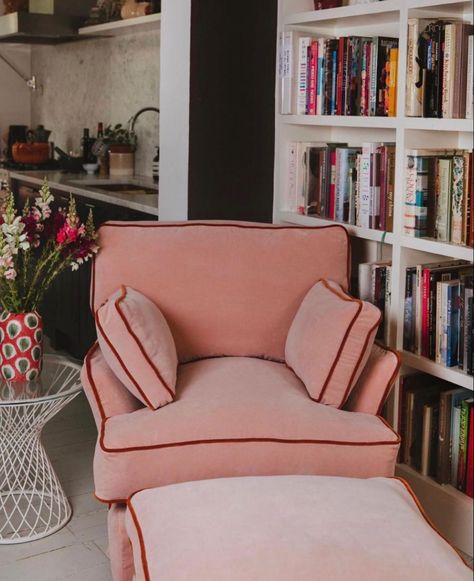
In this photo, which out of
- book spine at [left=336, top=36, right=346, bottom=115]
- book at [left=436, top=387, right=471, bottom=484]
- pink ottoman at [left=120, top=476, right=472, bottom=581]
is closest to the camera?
pink ottoman at [left=120, top=476, right=472, bottom=581]

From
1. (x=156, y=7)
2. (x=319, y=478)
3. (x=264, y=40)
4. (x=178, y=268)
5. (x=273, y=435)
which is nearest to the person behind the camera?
(x=319, y=478)

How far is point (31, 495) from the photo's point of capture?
2.85 meters

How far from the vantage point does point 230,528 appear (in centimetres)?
177

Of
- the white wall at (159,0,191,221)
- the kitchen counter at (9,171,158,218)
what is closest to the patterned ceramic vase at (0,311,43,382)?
the white wall at (159,0,191,221)

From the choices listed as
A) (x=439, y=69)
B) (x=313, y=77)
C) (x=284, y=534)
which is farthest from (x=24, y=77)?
(x=284, y=534)

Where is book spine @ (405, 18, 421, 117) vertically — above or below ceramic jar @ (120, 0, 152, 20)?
below

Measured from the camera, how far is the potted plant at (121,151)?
4.96 meters

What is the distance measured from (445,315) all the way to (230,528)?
121cm

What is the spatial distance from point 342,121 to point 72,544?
5.22 ft

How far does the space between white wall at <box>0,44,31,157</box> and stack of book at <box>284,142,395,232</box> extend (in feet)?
9.76

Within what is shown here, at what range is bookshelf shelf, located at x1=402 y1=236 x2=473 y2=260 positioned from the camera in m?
2.60

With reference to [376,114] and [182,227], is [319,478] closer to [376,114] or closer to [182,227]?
[182,227]

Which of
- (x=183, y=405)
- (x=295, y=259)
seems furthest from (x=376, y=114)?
(x=183, y=405)

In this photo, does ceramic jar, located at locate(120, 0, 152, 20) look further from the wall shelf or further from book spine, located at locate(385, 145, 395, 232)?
book spine, located at locate(385, 145, 395, 232)
